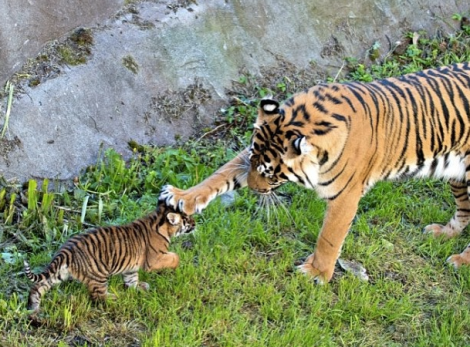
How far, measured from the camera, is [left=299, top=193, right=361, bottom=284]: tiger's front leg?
4.55m

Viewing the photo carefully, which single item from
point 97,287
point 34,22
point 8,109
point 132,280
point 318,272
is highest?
point 34,22

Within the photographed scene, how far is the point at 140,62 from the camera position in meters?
5.78

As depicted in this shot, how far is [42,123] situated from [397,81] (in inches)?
104

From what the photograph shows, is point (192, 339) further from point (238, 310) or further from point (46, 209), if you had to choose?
point (46, 209)

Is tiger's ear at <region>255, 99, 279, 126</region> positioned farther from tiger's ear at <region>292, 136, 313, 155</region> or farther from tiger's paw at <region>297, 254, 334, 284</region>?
tiger's paw at <region>297, 254, 334, 284</region>

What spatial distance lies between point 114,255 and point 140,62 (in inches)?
87.1

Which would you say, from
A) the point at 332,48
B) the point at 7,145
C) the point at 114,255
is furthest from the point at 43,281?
the point at 332,48

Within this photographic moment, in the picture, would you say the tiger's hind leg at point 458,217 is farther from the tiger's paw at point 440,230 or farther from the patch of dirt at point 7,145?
the patch of dirt at point 7,145

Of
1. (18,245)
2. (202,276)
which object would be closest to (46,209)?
(18,245)

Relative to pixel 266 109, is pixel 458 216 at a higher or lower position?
lower

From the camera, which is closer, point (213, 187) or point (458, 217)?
point (213, 187)

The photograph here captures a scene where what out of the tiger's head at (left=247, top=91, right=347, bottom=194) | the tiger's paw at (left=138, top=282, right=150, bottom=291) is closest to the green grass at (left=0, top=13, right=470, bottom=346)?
the tiger's paw at (left=138, top=282, right=150, bottom=291)

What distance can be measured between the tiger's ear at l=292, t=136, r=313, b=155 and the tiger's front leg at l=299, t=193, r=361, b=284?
19.1 inches

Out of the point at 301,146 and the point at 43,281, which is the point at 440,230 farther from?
the point at 43,281
